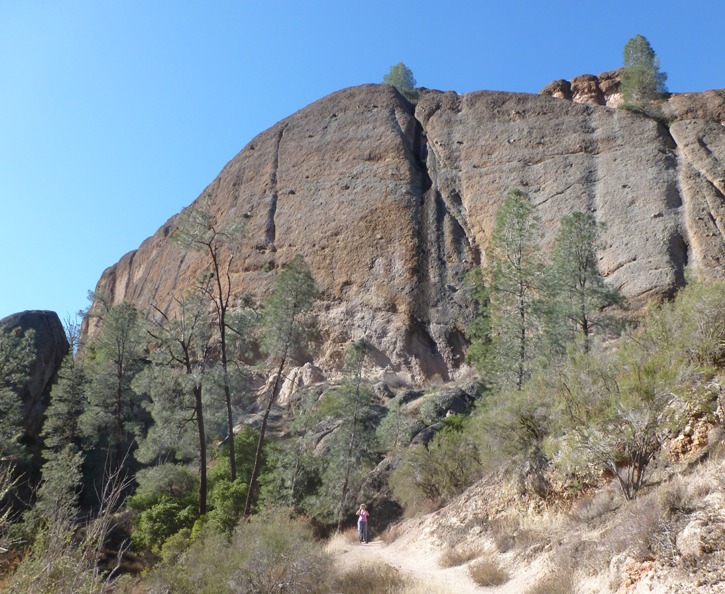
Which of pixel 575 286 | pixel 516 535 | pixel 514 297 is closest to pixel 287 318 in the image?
pixel 514 297

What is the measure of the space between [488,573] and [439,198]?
28.8 meters

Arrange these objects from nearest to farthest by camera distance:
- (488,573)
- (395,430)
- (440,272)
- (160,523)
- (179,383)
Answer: (488,573) → (160,523) → (179,383) → (395,430) → (440,272)

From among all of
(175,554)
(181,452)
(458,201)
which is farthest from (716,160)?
(175,554)

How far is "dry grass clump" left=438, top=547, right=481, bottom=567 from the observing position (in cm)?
1261

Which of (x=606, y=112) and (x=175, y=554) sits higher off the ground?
(x=606, y=112)

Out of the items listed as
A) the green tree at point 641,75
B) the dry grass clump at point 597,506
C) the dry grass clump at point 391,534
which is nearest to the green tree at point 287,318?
the dry grass clump at point 391,534

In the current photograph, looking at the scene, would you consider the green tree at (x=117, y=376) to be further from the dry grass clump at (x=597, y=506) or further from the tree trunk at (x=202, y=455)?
the dry grass clump at (x=597, y=506)

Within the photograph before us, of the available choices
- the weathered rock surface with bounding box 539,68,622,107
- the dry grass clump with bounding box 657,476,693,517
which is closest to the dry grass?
the dry grass clump with bounding box 657,476,693,517

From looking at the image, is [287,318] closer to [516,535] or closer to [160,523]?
[160,523]

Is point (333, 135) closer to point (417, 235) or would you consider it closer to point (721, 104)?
point (417, 235)

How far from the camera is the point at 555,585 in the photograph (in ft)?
28.1

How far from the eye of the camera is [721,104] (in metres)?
38.0

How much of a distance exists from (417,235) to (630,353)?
81.4ft

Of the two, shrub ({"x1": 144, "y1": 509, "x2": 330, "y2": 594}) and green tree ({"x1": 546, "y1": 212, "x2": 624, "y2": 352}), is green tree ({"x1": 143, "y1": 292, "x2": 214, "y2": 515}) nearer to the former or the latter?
shrub ({"x1": 144, "y1": 509, "x2": 330, "y2": 594})
